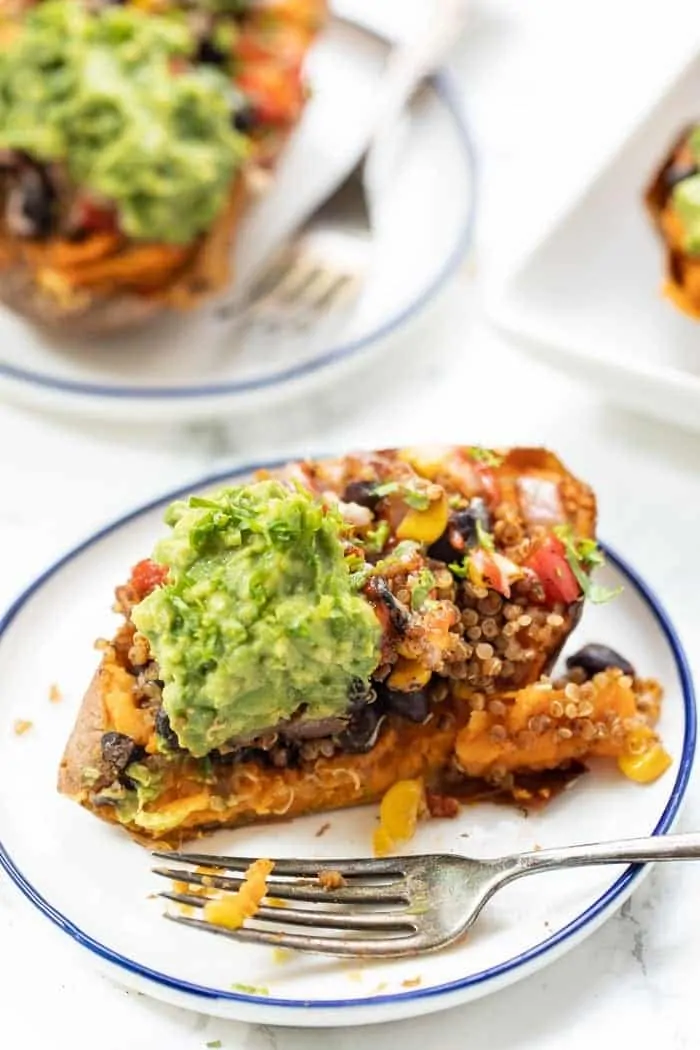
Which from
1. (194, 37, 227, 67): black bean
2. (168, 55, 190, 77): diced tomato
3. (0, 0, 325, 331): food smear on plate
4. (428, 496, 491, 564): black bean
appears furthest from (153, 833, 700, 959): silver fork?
(194, 37, 227, 67): black bean

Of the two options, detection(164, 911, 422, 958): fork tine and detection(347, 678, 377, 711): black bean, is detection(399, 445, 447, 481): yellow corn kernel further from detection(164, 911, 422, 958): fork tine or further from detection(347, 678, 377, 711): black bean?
detection(164, 911, 422, 958): fork tine

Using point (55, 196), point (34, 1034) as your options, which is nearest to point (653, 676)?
point (34, 1034)

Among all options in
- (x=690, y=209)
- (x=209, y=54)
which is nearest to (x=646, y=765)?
(x=690, y=209)

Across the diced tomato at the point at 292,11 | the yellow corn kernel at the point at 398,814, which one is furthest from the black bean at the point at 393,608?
the diced tomato at the point at 292,11

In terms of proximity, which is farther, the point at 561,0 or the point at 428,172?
the point at 561,0

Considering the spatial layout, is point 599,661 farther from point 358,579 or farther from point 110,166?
point 110,166

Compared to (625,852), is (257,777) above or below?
below

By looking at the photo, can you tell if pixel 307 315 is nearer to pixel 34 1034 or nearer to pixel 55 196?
pixel 55 196
